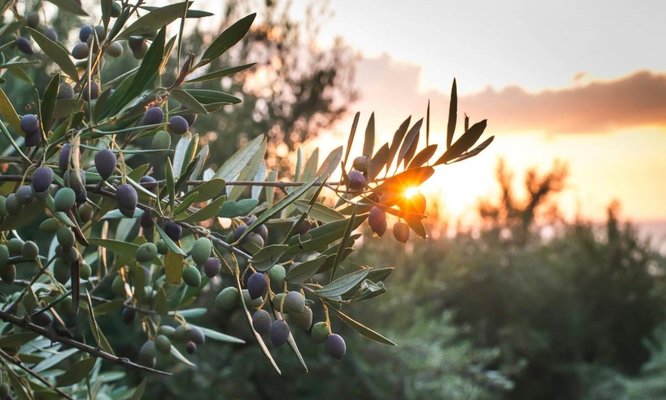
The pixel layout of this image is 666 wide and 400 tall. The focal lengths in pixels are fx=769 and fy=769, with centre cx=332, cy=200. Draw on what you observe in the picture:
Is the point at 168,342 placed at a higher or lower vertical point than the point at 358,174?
lower

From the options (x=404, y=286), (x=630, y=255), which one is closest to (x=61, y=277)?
(x=404, y=286)

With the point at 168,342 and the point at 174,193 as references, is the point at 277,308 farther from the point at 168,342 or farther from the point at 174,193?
the point at 168,342

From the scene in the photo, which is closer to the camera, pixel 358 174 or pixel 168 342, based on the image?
pixel 358 174

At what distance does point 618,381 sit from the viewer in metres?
8.16

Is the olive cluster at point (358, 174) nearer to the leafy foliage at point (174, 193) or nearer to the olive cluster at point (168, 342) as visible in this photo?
the leafy foliage at point (174, 193)

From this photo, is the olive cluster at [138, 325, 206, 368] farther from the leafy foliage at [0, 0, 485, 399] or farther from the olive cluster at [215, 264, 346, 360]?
the olive cluster at [215, 264, 346, 360]

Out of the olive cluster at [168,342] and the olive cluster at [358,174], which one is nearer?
the olive cluster at [358,174]

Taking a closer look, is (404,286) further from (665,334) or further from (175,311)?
(175,311)

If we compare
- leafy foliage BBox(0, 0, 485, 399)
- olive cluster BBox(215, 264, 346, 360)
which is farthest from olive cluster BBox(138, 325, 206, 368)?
olive cluster BBox(215, 264, 346, 360)

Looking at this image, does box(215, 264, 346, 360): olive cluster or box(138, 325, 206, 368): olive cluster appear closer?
box(215, 264, 346, 360): olive cluster

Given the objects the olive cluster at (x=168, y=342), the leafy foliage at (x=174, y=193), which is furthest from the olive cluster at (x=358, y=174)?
the olive cluster at (x=168, y=342)

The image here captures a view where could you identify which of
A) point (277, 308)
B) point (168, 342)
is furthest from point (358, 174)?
point (168, 342)

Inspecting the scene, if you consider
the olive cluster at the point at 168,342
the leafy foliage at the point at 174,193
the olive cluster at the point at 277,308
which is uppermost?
the leafy foliage at the point at 174,193

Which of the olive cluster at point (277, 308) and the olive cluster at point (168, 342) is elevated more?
the olive cluster at point (277, 308)
